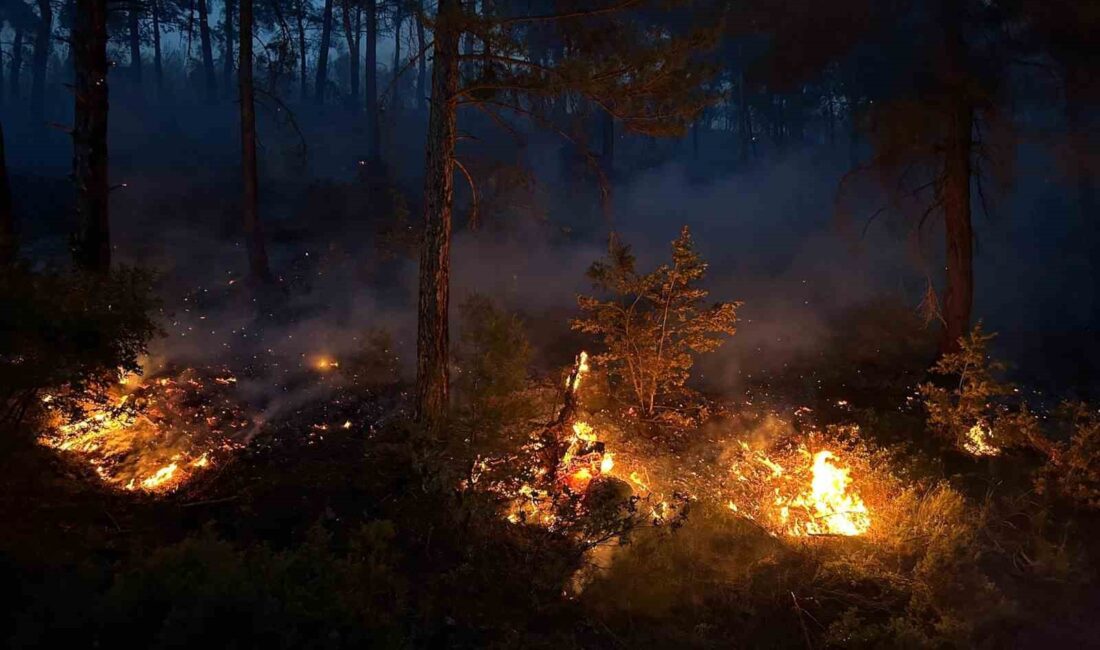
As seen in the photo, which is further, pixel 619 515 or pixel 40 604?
pixel 619 515

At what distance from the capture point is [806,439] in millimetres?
8055

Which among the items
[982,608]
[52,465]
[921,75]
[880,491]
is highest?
[921,75]

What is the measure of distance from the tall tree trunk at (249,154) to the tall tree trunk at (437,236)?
6531mm

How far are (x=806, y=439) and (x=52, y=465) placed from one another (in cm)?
805

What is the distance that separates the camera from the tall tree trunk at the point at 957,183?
9711 millimetres

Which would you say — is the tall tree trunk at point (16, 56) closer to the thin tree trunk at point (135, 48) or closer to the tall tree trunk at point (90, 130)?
the thin tree trunk at point (135, 48)

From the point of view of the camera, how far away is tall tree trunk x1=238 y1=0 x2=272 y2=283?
11.4 metres

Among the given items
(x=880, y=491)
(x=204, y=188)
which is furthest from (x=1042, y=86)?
(x=204, y=188)

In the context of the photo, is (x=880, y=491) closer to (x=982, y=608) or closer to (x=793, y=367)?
(x=982, y=608)

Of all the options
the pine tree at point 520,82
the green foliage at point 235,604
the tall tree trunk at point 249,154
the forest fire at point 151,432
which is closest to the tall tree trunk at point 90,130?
the forest fire at point 151,432

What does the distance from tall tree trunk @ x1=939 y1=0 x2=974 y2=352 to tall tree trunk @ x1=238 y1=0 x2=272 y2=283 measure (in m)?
11.6

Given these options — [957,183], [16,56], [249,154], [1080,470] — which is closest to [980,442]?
[1080,470]

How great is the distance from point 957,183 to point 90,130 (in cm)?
1199

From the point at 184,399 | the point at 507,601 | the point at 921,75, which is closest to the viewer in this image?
the point at 507,601
